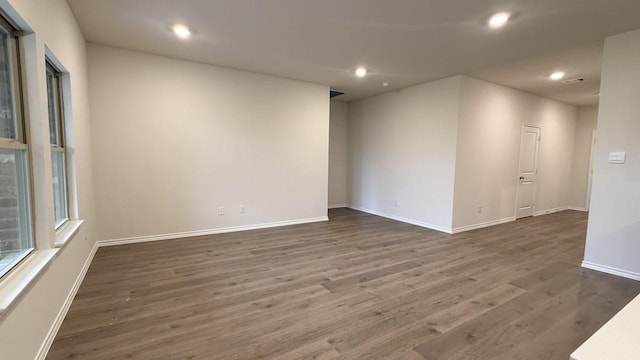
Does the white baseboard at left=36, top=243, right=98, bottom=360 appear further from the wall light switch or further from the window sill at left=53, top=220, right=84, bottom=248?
the wall light switch

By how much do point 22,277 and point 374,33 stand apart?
356 centimetres

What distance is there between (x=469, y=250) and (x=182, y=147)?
4456 millimetres

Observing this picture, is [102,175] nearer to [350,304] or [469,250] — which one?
[350,304]

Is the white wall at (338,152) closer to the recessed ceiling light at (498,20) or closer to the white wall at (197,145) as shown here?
the white wall at (197,145)

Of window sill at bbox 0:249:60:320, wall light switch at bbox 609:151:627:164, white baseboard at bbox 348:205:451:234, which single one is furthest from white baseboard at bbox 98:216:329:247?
wall light switch at bbox 609:151:627:164

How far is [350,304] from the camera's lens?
102 inches

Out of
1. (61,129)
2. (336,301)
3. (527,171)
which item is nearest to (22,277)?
(61,129)

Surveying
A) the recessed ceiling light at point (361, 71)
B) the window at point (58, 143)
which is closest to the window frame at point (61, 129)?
the window at point (58, 143)

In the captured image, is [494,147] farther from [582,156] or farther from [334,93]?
[582,156]

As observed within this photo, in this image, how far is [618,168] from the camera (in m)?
3.28

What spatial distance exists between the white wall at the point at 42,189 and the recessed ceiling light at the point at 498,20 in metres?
3.67

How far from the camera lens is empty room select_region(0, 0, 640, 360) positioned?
6.45ft

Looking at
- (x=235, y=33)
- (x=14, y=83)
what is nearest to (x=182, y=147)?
(x=235, y=33)

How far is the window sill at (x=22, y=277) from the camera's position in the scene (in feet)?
4.56
